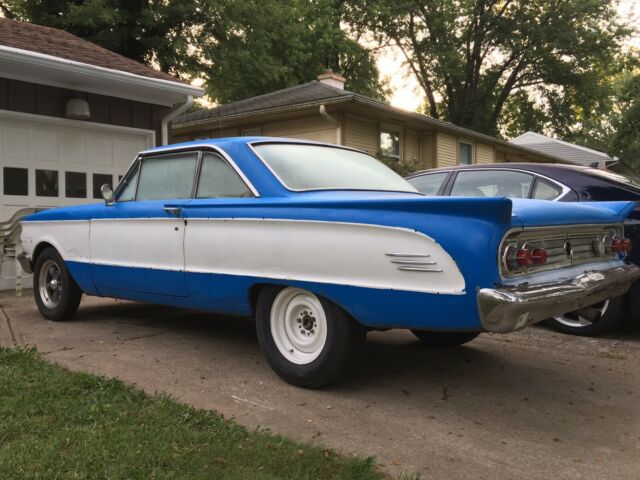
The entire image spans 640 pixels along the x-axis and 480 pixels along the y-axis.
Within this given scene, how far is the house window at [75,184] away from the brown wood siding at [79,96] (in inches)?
33.8

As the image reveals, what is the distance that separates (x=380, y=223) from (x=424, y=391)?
4.05 ft

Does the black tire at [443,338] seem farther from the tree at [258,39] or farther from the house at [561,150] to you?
the house at [561,150]

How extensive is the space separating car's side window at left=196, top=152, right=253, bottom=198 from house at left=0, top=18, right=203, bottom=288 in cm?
422

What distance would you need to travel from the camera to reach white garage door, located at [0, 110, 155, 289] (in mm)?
8055

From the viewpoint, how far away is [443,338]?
471cm

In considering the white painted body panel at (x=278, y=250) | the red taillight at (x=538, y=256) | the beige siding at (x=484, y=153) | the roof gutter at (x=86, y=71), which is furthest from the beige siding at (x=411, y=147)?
the red taillight at (x=538, y=256)

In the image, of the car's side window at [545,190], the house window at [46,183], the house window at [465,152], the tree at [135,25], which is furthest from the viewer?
the house window at [465,152]

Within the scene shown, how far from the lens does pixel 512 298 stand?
284cm

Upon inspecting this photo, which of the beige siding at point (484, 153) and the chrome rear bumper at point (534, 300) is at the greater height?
the beige siding at point (484, 153)

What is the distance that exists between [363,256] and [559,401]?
1580mm

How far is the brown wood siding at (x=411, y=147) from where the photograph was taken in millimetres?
18969

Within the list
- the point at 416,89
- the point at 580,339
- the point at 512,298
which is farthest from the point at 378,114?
the point at 416,89

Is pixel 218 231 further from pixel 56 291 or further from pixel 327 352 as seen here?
pixel 56 291

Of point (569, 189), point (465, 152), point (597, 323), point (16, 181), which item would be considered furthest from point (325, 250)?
point (465, 152)
